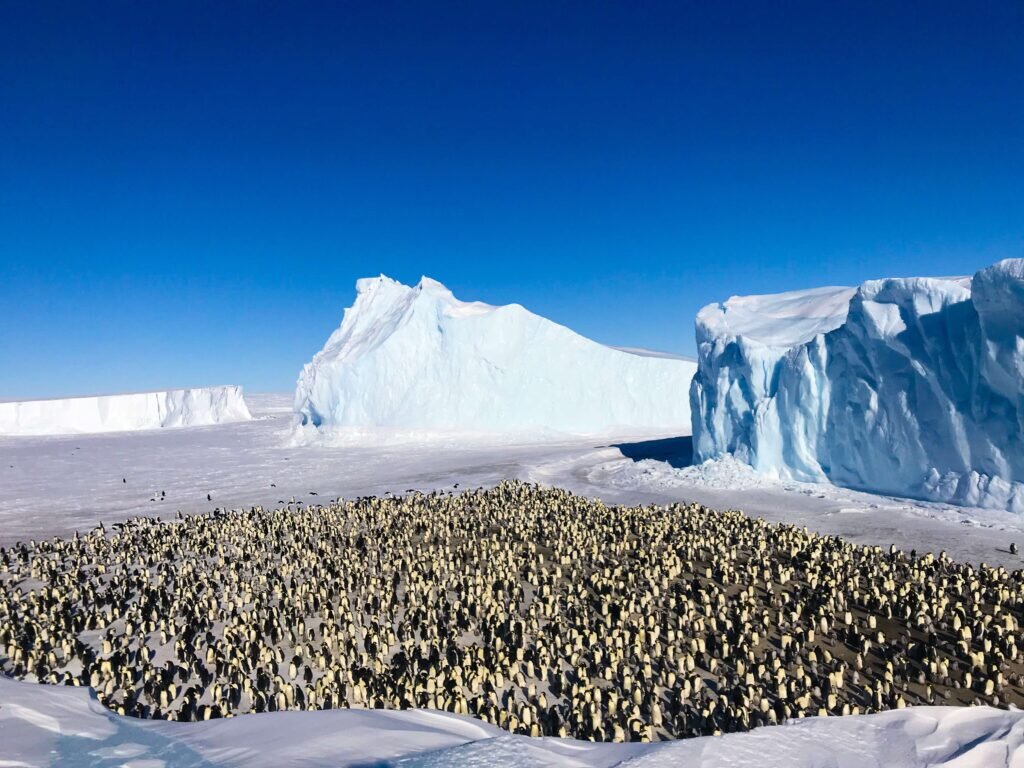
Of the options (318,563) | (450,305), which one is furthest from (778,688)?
(450,305)

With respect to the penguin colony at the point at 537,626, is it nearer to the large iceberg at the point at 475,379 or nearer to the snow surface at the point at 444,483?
the snow surface at the point at 444,483

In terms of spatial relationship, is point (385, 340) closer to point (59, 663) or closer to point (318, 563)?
point (318, 563)

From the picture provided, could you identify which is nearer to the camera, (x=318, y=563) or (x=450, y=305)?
(x=318, y=563)

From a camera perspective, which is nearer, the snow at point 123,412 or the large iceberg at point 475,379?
the large iceberg at point 475,379

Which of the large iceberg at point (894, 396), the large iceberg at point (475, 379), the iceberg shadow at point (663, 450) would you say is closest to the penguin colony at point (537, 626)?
the large iceberg at point (894, 396)

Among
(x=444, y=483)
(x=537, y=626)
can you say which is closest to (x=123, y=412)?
(x=444, y=483)

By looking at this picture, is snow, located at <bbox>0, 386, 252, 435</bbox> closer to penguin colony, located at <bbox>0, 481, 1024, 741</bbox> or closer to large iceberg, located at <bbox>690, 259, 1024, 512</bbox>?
penguin colony, located at <bbox>0, 481, 1024, 741</bbox>

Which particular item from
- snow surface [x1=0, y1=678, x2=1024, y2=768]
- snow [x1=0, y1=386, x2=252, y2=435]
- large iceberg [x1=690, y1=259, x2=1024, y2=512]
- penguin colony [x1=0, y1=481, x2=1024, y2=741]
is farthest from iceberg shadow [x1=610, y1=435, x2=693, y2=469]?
snow [x1=0, y1=386, x2=252, y2=435]

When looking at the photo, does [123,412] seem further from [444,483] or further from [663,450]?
[663,450]
